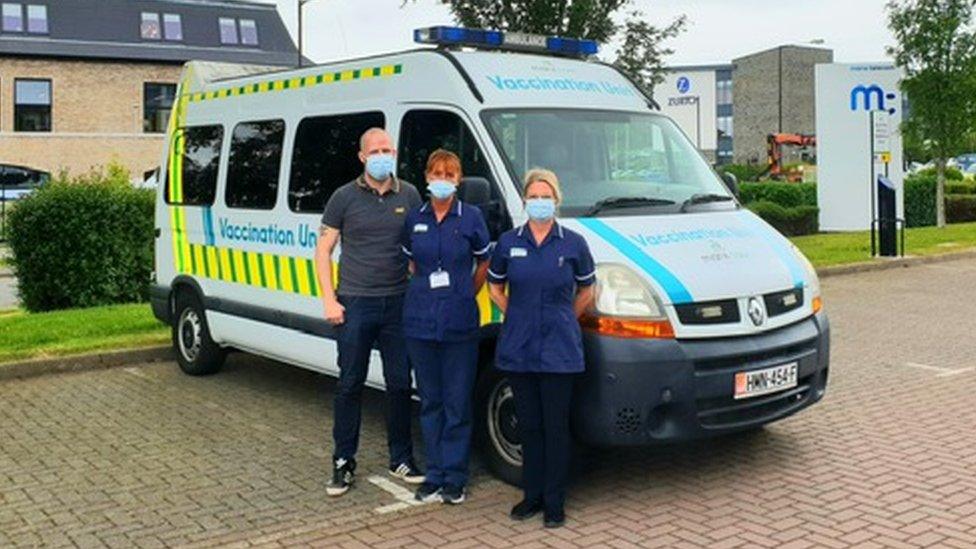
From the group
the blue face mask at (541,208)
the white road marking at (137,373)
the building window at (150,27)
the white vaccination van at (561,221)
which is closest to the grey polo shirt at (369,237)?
the white vaccination van at (561,221)

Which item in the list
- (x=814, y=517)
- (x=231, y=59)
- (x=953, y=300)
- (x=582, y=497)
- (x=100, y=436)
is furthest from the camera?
(x=231, y=59)

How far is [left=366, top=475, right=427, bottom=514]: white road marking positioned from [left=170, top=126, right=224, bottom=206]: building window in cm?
356

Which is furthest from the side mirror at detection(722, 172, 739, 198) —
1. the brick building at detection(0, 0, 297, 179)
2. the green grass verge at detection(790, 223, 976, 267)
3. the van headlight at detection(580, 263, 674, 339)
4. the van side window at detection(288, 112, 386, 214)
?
the brick building at detection(0, 0, 297, 179)

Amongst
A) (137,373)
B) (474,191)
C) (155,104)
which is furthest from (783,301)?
(155,104)

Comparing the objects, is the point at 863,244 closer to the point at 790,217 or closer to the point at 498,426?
the point at 790,217

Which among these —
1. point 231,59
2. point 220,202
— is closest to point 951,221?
point 220,202

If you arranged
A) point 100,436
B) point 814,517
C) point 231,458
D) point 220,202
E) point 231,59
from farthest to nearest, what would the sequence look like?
point 231,59 → point 220,202 → point 100,436 → point 231,458 → point 814,517

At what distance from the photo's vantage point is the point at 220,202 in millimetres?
8539

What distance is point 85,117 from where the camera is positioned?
44.5m

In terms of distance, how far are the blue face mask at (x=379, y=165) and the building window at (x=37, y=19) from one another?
4333cm

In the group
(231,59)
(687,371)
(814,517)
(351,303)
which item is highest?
(231,59)

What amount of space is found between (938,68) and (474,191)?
64.1ft

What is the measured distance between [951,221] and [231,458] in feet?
85.6

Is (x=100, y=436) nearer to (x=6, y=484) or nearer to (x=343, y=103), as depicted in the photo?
(x=6, y=484)
